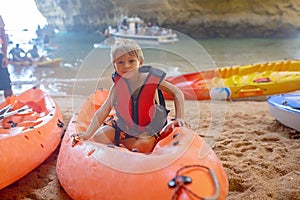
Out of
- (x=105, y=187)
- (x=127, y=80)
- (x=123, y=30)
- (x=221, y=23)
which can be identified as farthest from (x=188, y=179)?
(x=221, y=23)

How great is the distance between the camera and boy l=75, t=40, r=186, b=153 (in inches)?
53.6

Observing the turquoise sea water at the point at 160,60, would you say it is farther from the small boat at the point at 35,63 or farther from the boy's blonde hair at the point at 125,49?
the boy's blonde hair at the point at 125,49

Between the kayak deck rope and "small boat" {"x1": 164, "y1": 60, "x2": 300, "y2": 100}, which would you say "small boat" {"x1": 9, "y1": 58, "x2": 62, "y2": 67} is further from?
the kayak deck rope

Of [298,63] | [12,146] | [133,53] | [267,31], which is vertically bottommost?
[267,31]

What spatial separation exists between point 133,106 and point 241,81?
2497 millimetres

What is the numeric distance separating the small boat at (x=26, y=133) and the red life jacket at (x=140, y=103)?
1.65 ft

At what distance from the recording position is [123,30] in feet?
30.0

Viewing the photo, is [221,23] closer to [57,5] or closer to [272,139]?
[57,5]

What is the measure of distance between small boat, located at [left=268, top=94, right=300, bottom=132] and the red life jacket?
995mm

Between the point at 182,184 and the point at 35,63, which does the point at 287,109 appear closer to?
the point at 182,184

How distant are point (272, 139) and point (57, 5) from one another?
54.9ft

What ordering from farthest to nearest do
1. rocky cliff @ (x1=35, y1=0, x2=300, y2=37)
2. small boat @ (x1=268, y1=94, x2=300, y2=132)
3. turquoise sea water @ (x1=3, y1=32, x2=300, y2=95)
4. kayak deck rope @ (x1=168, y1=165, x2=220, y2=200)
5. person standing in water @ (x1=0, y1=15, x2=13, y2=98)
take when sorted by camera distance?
rocky cliff @ (x1=35, y1=0, x2=300, y2=37), turquoise sea water @ (x1=3, y1=32, x2=300, y2=95), person standing in water @ (x1=0, y1=15, x2=13, y2=98), small boat @ (x1=268, y1=94, x2=300, y2=132), kayak deck rope @ (x1=168, y1=165, x2=220, y2=200)

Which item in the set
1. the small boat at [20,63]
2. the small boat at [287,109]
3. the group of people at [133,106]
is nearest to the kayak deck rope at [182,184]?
the group of people at [133,106]

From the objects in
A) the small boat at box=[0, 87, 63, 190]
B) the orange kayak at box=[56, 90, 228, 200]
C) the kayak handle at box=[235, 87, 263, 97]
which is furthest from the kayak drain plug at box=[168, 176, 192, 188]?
the kayak handle at box=[235, 87, 263, 97]
